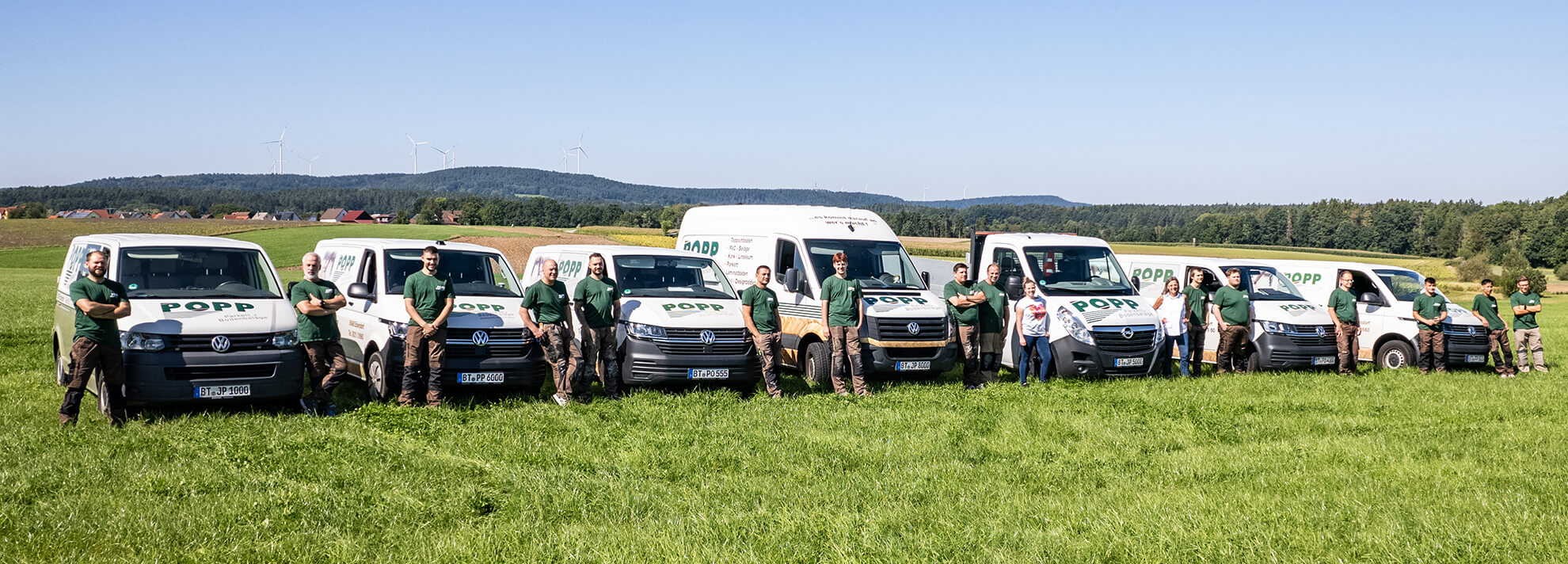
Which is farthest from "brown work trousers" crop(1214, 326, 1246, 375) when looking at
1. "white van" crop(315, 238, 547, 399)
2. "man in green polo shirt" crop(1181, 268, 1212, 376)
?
"white van" crop(315, 238, 547, 399)

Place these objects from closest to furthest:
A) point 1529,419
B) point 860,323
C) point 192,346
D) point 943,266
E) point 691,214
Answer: point 192,346 → point 1529,419 → point 860,323 → point 691,214 → point 943,266

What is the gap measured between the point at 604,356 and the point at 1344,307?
9.48 metres

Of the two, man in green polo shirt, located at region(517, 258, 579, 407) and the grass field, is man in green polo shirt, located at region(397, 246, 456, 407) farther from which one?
man in green polo shirt, located at region(517, 258, 579, 407)

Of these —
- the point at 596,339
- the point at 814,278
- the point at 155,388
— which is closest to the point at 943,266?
the point at 814,278

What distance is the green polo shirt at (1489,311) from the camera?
48.2ft

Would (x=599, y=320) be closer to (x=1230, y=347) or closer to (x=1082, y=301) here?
(x=1082, y=301)

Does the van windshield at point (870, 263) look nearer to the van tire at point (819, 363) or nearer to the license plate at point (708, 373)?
the van tire at point (819, 363)

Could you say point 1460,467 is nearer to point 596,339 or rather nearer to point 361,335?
point 596,339

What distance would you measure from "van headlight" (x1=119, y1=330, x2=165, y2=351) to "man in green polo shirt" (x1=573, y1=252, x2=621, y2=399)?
353 cm

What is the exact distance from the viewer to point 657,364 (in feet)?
35.8

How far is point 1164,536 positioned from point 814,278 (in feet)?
24.2

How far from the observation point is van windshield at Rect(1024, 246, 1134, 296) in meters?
13.8

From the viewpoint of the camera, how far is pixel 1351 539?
5.67 m

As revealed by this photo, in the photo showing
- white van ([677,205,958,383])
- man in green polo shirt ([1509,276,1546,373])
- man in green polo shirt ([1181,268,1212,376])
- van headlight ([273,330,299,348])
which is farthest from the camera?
man in green polo shirt ([1509,276,1546,373])
